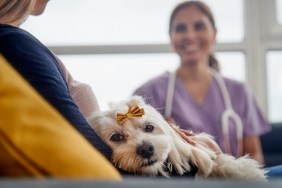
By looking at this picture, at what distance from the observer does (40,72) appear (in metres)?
1.01

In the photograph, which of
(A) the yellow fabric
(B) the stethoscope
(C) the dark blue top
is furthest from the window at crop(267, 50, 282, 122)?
(A) the yellow fabric

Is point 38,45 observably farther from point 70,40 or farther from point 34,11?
point 70,40

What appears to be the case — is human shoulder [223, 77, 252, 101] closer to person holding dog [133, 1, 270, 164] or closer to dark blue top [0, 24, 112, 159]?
person holding dog [133, 1, 270, 164]

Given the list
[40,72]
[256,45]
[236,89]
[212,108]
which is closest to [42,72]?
[40,72]

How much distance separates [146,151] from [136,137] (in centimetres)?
5

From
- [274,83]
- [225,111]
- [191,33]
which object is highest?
[191,33]

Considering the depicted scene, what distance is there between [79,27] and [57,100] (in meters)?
1.98

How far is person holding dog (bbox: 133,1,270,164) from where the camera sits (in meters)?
2.26

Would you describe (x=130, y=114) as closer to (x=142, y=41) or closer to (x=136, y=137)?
(x=136, y=137)

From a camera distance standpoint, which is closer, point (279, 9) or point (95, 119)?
point (95, 119)

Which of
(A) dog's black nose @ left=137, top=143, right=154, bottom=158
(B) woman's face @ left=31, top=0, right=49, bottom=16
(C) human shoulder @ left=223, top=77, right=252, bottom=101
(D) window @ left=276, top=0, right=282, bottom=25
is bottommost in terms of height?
(C) human shoulder @ left=223, top=77, right=252, bottom=101

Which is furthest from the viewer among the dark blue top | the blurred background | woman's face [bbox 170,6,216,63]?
the blurred background

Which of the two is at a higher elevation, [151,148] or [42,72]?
[42,72]

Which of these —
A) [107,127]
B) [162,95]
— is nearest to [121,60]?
[162,95]
